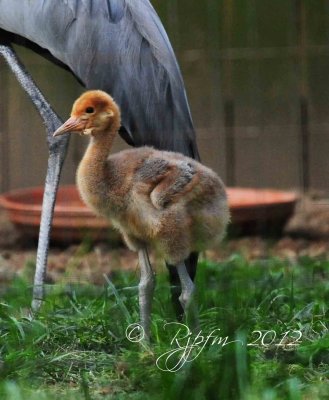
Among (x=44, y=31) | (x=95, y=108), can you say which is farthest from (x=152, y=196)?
(x=44, y=31)

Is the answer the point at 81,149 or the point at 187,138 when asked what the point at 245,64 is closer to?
the point at 81,149

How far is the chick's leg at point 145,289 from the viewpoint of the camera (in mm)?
3289

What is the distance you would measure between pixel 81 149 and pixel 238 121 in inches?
32.8

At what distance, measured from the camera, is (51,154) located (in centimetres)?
407

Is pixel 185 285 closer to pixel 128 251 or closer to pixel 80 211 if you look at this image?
pixel 80 211

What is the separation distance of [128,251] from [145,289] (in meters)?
2.54

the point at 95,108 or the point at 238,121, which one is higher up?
the point at 95,108

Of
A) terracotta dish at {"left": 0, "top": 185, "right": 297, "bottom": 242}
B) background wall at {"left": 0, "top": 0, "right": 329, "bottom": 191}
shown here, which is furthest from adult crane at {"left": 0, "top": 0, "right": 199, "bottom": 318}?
background wall at {"left": 0, "top": 0, "right": 329, "bottom": 191}

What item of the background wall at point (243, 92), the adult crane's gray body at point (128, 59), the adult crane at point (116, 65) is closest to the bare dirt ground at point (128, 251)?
the background wall at point (243, 92)

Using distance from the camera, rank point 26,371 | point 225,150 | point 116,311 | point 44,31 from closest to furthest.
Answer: point 26,371
point 116,311
point 44,31
point 225,150

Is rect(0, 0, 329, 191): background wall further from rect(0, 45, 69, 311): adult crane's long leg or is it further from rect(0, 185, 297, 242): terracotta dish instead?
rect(0, 45, 69, 311): adult crane's long leg

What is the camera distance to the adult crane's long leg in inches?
153

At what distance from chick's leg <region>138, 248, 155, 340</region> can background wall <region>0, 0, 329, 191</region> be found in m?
2.65

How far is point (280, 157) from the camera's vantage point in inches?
243
